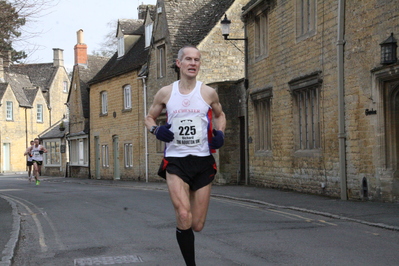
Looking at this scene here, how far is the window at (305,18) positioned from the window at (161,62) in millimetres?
13035

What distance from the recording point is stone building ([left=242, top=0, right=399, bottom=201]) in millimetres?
13961

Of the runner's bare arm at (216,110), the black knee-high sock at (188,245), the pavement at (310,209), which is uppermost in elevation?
the runner's bare arm at (216,110)

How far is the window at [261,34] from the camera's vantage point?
21750mm

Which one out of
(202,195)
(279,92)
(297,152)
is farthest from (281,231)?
(279,92)

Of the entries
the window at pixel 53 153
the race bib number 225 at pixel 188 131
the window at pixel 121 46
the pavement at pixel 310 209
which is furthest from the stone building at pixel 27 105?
the race bib number 225 at pixel 188 131

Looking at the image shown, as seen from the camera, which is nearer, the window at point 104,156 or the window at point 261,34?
the window at point 261,34

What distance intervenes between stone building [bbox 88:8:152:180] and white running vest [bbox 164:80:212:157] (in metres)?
27.2

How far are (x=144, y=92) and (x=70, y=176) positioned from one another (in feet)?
51.9

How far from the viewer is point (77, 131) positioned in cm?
4478

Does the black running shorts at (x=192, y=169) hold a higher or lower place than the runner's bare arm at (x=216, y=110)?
lower

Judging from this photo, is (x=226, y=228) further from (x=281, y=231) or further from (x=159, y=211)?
(x=159, y=211)

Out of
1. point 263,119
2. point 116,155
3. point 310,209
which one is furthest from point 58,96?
point 310,209

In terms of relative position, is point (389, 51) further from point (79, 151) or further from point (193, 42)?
point (79, 151)

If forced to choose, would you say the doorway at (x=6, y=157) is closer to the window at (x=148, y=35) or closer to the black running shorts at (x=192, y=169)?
the window at (x=148, y=35)
